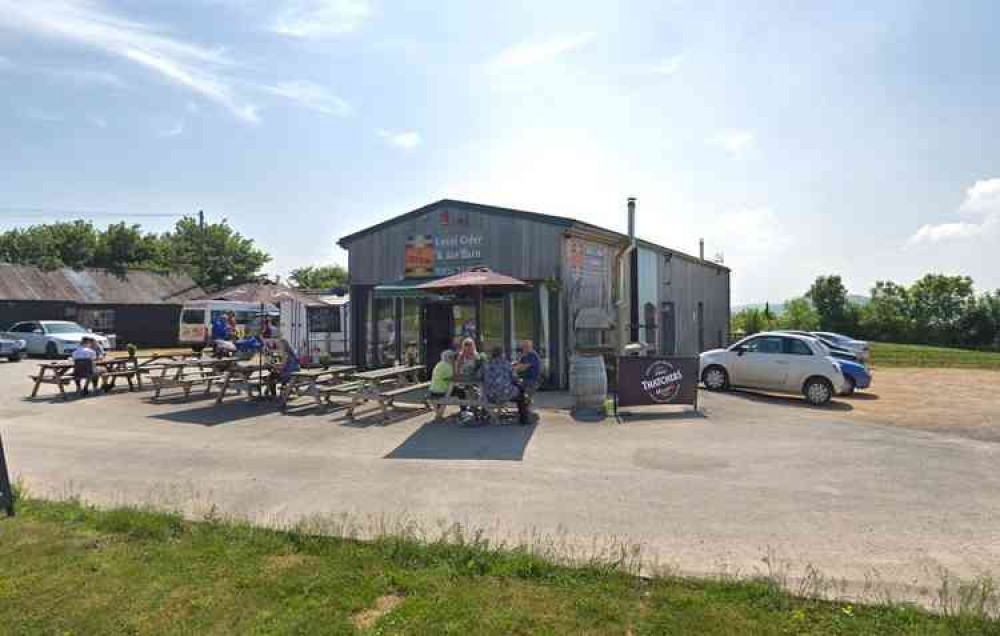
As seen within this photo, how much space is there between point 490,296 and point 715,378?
5.99 metres

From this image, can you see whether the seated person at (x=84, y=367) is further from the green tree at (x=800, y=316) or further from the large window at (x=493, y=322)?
the green tree at (x=800, y=316)

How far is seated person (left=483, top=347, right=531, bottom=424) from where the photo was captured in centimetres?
1008

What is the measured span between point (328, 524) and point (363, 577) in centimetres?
116

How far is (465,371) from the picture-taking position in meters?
10.7

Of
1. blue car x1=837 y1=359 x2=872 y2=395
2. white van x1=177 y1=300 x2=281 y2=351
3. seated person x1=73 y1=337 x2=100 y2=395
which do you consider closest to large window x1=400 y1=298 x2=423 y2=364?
seated person x1=73 y1=337 x2=100 y2=395

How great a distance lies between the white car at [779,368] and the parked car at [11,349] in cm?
2637

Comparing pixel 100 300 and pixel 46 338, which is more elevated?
pixel 100 300

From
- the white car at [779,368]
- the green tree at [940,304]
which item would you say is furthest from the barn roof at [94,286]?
the green tree at [940,304]

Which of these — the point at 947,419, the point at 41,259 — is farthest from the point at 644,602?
the point at 41,259

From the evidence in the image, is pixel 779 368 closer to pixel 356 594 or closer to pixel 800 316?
pixel 356 594

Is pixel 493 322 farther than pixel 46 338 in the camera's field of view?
No

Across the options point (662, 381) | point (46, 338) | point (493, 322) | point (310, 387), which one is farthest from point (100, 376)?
point (46, 338)

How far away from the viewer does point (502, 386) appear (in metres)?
10.1

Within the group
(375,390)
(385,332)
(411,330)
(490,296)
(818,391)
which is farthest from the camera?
(385,332)
